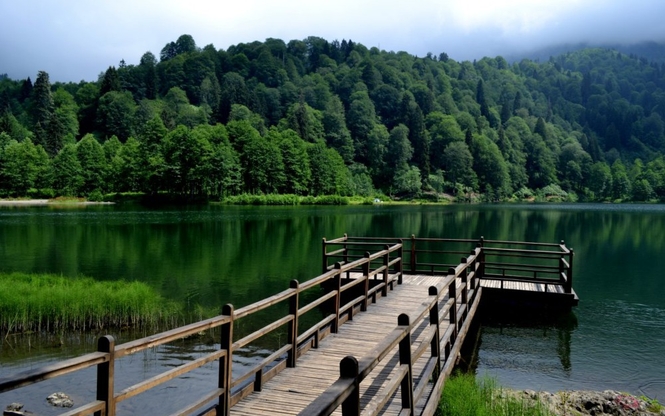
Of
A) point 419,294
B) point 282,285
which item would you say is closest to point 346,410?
point 419,294

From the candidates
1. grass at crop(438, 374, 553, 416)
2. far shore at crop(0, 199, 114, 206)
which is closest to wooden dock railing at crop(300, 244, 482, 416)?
grass at crop(438, 374, 553, 416)

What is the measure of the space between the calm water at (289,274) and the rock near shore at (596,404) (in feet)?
5.33

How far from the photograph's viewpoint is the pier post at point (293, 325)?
9.20 metres

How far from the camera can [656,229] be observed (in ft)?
195

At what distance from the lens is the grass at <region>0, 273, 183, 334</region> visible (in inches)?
632

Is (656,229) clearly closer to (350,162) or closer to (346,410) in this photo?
(346,410)

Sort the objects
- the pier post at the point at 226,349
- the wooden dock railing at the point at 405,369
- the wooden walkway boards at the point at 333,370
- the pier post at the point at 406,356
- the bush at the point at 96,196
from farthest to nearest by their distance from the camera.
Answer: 1. the bush at the point at 96,196
2. the wooden walkway boards at the point at 333,370
3. the pier post at the point at 226,349
4. the pier post at the point at 406,356
5. the wooden dock railing at the point at 405,369

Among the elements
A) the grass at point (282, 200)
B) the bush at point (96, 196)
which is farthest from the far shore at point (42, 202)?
the grass at point (282, 200)

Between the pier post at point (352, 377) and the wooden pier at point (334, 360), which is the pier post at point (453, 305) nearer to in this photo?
the wooden pier at point (334, 360)

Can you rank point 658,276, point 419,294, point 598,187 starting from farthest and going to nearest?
point 598,187
point 658,276
point 419,294

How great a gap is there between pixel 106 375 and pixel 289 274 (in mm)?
22977

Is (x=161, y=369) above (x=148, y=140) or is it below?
below

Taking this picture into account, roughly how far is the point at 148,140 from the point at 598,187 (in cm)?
13269

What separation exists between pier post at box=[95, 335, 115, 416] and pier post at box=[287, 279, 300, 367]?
425cm
